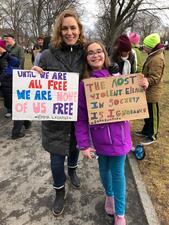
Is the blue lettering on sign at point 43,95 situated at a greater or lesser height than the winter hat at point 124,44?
lesser

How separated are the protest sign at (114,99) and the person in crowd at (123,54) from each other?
219 cm

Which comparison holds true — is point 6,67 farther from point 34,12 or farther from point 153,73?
point 34,12

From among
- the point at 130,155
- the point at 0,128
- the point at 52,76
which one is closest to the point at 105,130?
the point at 52,76

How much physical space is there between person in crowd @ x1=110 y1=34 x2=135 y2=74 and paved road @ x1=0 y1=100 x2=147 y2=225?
1.71 m

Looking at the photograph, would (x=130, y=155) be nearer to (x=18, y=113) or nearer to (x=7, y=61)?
(x=18, y=113)

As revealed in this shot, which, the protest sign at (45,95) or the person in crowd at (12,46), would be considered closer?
the protest sign at (45,95)

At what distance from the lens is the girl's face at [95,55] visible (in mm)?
2857

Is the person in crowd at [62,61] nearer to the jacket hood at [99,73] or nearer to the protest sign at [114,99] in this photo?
the jacket hood at [99,73]

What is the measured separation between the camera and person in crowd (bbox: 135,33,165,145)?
16.0ft

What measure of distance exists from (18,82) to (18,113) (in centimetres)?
32

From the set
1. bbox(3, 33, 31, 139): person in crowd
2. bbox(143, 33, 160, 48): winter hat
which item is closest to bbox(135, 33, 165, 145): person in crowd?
bbox(143, 33, 160, 48): winter hat

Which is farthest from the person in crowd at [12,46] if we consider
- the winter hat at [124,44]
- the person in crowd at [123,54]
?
the winter hat at [124,44]

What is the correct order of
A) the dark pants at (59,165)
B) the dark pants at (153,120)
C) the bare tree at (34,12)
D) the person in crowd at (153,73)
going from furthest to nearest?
1. the bare tree at (34,12)
2. the dark pants at (153,120)
3. the person in crowd at (153,73)
4. the dark pants at (59,165)

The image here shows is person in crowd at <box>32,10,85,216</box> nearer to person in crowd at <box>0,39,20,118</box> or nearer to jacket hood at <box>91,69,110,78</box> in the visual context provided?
jacket hood at <box>91,69,110,78</box>
